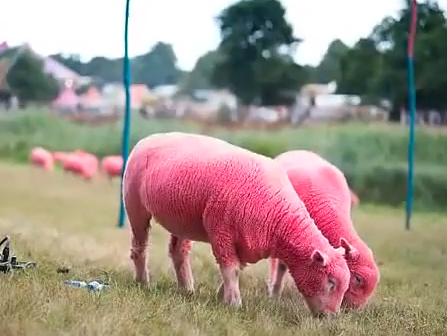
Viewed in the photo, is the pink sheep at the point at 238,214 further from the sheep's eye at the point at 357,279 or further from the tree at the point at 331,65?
the tree at the point at 331,65

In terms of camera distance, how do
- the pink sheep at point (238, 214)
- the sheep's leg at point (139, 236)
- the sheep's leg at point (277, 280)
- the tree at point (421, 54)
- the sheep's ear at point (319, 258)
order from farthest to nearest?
the tree at point (421, 54), the sheep's leg at point (277, 280), the sheep's leg at point (139, 236), the pink sheep at point (238, 214), the sheep's ear at point (319, 258)

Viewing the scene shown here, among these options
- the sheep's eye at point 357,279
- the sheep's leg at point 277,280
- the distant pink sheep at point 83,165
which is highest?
the sheep's eye at point 357,279

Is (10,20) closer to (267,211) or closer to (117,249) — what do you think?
(117,249)

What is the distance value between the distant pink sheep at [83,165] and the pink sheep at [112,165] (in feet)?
0.31

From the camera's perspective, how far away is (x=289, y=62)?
782 cm

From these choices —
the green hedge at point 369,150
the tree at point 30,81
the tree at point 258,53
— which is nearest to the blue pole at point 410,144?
the green hedge at point 369,150

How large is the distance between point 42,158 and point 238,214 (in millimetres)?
4572

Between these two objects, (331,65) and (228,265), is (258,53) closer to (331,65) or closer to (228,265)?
(331,65)

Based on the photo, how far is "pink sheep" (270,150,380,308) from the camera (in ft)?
14.7

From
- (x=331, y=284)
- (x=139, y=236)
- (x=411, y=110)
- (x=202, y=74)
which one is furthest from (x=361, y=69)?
(x=331, y=284)

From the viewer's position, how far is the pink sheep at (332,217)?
4.47 meters

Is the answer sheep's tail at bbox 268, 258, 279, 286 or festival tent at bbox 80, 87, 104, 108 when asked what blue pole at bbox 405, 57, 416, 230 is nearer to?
sheep's tail at bbox 268, 258, 279, 286

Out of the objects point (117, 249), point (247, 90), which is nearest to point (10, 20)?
point (247, 90)

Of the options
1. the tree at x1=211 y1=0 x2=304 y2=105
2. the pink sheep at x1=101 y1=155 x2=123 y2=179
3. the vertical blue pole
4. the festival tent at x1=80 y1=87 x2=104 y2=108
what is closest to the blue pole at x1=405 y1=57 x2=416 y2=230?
the vertical blue pole
